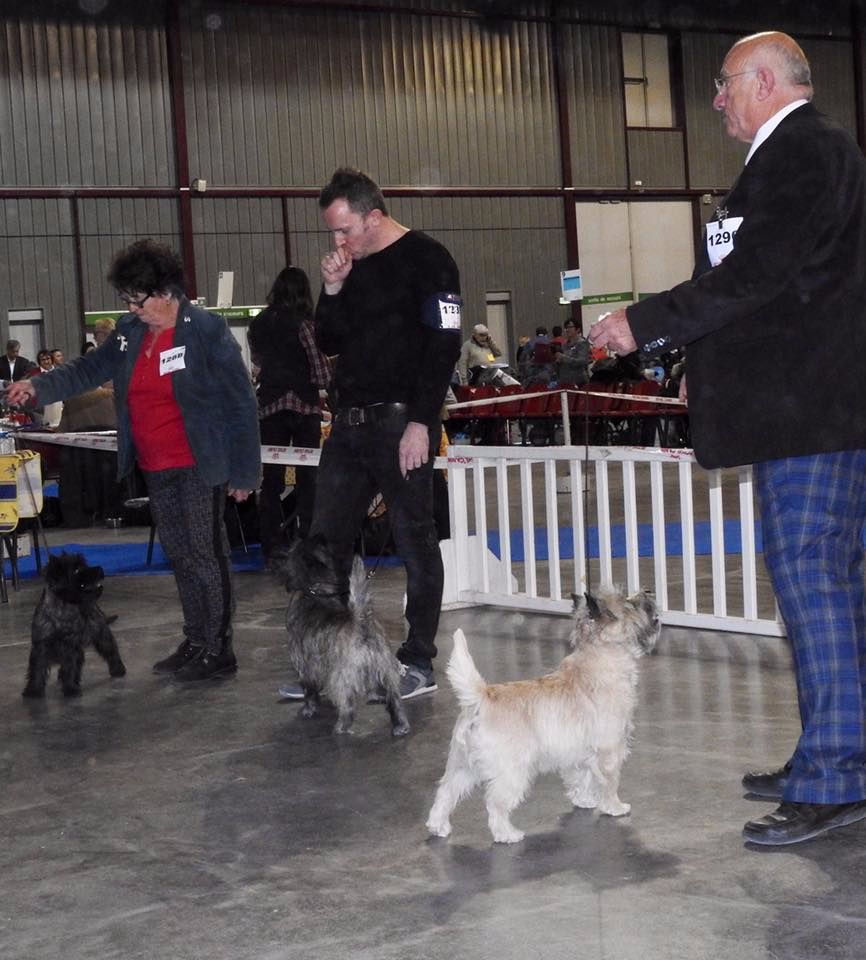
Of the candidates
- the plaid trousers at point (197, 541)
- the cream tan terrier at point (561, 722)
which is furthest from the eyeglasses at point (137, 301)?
the cream tan terrier at point (561, 722)

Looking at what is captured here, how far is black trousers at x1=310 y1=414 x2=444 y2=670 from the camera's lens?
4.31 meters

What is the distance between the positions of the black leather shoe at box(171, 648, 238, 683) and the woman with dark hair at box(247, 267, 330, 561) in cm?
245

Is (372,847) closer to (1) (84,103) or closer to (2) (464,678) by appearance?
(2) (464,678)

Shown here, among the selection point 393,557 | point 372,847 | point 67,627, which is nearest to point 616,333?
point 372,847

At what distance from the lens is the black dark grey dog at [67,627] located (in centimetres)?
486

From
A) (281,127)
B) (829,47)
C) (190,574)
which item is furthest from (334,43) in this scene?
(190,574)

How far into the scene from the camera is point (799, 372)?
287 cm

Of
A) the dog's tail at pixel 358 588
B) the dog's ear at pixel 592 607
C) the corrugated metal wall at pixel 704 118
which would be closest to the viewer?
the dog's ear at pixel 592 607

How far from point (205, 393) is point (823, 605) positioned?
2.54 m

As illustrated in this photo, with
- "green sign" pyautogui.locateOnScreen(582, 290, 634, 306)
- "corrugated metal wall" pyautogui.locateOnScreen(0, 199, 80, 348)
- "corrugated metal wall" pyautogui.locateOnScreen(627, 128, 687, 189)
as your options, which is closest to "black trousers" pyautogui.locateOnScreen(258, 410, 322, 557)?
"corrugated metal wall" pyautogui.locateOnScreen(0, 199, 80, 348)

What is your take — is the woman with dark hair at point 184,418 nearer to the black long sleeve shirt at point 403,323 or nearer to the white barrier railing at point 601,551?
the black long sleeve shirt at point 403,323

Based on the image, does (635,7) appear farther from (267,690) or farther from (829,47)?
(267,690)

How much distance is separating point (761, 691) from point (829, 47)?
22.4 metres

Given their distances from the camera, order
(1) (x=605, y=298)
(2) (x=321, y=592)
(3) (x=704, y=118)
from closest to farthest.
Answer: (2) (x=321, y=592) < (1) (x=605, y=298) < (3) (x=704, y=118)
